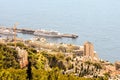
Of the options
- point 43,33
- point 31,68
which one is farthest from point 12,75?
point 43,33

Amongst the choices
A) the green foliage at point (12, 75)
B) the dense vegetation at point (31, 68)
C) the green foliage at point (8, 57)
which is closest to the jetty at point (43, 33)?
the dense vegetation at point (31, 68)

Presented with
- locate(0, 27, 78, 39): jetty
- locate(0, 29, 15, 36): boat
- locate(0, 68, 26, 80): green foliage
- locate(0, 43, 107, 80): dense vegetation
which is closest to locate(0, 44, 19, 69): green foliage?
locate(0, 43, 107, 80): dense vegetation

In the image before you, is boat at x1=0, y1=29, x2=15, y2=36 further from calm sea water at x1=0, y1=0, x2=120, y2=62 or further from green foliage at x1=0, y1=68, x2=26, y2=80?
green foliage at x1=0, y1=68, x2=26, y2=80

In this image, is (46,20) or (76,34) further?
(46,20)

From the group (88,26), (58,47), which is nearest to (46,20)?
(88,26)

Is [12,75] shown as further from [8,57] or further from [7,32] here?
[7,32]

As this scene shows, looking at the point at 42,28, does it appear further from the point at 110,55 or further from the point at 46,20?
the point at 110,55
